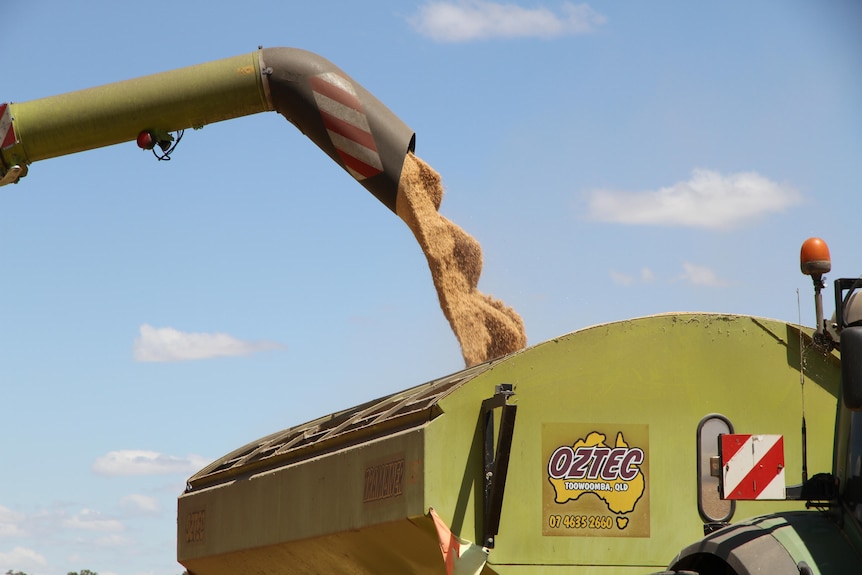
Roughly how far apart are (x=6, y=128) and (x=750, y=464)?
7.23 m

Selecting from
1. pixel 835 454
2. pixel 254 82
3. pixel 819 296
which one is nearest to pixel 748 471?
pixel 835 454

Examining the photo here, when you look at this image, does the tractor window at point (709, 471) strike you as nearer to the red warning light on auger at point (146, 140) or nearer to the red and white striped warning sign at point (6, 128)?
the red warning light on auger at point (146, 140)

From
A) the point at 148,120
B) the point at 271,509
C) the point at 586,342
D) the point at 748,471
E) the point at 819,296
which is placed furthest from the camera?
the point at 148,120

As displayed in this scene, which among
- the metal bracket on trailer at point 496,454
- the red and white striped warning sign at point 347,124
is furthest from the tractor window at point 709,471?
the red and white striped warning sign at point 347,124

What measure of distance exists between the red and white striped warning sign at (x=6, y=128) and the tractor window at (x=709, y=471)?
624 cm

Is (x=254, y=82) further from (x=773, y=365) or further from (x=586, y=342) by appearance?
(x=773, y=365)

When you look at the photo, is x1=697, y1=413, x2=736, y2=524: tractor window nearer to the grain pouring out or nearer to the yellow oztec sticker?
the yellow oztec sticker

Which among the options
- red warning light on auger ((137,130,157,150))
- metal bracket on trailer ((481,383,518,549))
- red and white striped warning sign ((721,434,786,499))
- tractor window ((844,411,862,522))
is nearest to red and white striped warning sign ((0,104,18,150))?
red warning light on auger ((137,130,157,150))

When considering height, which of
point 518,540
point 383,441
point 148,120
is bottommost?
point 518,540

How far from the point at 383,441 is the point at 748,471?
2539 millimetres

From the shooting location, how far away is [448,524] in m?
6.80

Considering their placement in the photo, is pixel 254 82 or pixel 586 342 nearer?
pixel 586 342

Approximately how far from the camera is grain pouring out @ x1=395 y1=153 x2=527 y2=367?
33.6 feet

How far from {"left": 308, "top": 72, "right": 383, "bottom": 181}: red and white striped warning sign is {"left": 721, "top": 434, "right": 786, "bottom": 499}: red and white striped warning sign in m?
5.41
